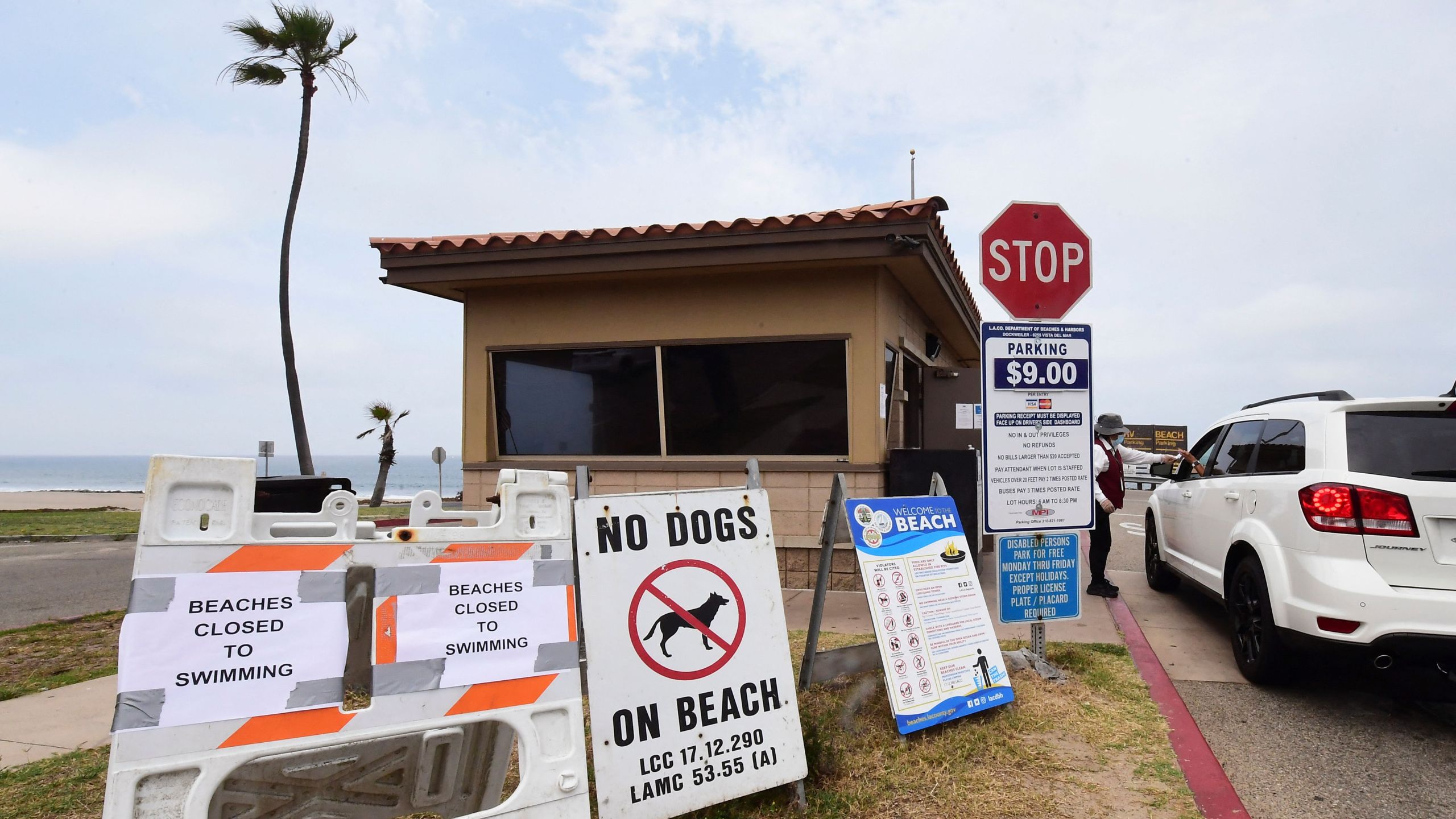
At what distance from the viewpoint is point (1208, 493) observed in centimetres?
629

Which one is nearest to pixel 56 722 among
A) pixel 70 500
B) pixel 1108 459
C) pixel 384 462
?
pixel 1108 459

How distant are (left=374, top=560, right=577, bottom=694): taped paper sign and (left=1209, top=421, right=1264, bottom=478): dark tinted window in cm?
497

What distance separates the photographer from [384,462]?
3011 centimetres

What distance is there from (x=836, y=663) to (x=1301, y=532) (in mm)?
2664

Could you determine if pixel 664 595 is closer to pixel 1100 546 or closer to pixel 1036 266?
pixel 1036 266

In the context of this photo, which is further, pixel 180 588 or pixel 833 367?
pixel 833 367

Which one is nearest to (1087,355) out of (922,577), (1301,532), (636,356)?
(1301,532)

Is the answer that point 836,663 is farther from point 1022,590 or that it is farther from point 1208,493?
point 1208,493

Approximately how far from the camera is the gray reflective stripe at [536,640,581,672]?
300 cm

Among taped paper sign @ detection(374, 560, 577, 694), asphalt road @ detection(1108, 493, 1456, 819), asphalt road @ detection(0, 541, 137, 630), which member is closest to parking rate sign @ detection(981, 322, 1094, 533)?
asphalt road @ detection(1108, 493, 1456, 819)

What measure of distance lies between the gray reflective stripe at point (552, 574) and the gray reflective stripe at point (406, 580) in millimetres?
357

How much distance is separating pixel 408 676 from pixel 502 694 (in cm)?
32

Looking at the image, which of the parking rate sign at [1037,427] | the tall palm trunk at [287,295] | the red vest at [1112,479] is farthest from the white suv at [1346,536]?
the tall palm trunk at [287,295]

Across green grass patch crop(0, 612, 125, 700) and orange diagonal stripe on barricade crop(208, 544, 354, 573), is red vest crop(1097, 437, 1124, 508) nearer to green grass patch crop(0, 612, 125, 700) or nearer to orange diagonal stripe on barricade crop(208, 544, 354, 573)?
orange diagonal stripe on barricade crop(208, 544, 354, 573)
